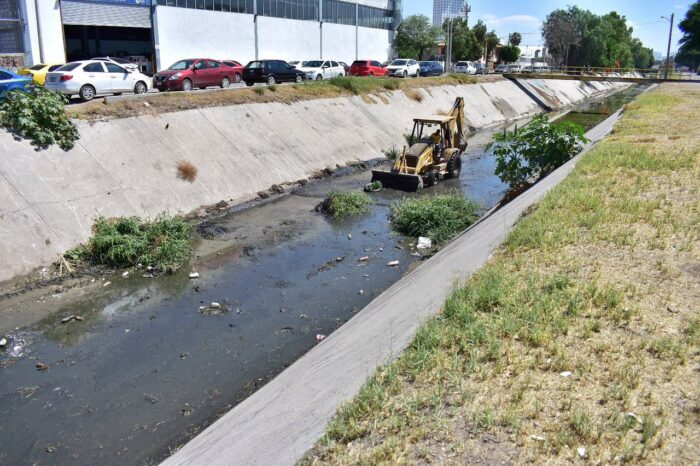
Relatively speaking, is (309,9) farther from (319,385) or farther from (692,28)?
(692,28)

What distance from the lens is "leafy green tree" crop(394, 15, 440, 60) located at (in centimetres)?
7975

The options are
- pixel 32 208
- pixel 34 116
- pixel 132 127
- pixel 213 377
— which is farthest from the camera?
pixel 132 127

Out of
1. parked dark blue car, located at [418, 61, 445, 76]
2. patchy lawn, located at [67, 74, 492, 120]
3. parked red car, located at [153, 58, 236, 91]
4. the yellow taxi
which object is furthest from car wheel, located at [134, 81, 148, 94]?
parked dark blue car, located at [418, 61, 445, 76]

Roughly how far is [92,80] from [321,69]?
22426 mm

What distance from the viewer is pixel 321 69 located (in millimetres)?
43781

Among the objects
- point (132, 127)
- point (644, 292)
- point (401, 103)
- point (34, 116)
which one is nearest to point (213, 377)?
point (644, 292)

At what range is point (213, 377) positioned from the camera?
8805 mm

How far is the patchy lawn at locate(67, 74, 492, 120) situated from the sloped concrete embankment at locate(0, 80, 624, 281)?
0.45 metres

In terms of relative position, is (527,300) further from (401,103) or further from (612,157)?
(401,103)

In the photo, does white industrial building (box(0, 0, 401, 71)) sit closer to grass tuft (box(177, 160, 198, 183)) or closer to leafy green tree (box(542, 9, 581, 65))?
grass tuft (box(177, 160, 198, 183))

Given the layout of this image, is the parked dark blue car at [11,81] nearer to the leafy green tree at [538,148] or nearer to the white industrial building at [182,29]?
the leafy green tree at [538,148]

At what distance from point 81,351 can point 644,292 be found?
8705 mm

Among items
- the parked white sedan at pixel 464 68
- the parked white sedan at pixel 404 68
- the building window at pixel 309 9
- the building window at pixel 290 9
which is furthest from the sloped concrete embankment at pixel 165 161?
the parked white sedan at pixel 464 68

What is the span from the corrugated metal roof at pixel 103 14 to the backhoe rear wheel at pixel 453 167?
33.4m
